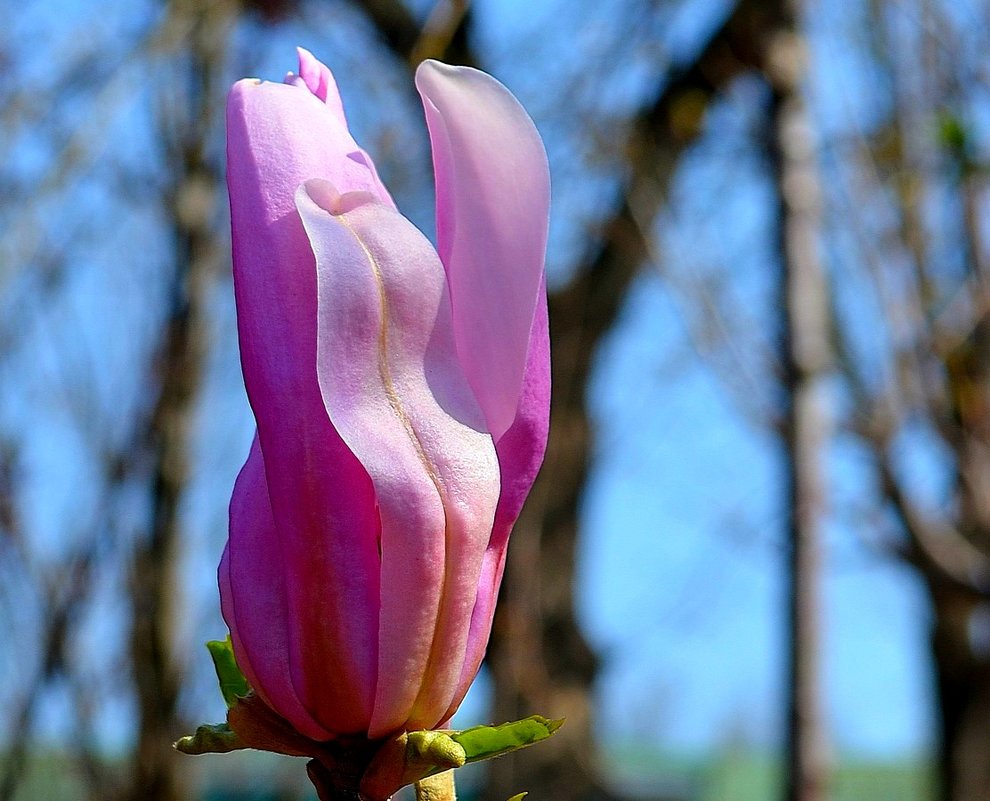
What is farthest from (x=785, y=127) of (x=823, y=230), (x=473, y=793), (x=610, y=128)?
(x=473, y=793)

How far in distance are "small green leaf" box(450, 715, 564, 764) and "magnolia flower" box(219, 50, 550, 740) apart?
0.02 metres

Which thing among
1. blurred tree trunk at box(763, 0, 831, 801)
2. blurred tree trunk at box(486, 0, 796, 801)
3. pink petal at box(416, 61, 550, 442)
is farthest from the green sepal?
blurred tree trunk at box(486, 0, 796, 801)

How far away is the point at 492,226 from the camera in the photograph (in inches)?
15.0

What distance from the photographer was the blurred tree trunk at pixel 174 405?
2484mm

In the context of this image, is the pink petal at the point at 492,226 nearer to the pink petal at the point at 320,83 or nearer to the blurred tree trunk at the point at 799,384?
the pink petal at the point at 320,83

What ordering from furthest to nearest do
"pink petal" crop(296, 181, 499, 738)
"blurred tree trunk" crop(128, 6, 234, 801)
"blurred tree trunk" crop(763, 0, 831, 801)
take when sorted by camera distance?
1. "blurred tree trunk" crop(128, 6, 234, 801)
2. "blurred tree trunk" crop(763, 0, 831, 801)
3. "pink petal" crop(296, 181, 499, 738)

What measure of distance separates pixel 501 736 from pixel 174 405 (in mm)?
2314

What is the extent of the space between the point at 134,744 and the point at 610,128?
156 centimetres

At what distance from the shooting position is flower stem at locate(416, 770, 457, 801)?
386 millimetres

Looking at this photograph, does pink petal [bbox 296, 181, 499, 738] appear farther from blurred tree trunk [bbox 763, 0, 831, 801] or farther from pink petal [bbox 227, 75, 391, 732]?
blurred tree trunk [bbox 763, 0, 831, 801]

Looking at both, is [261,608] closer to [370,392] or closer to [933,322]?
[370,392]

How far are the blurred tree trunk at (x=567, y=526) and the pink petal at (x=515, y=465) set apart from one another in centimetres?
213

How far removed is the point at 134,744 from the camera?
2.52 meters

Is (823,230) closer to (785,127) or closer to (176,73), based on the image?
(785,127)
